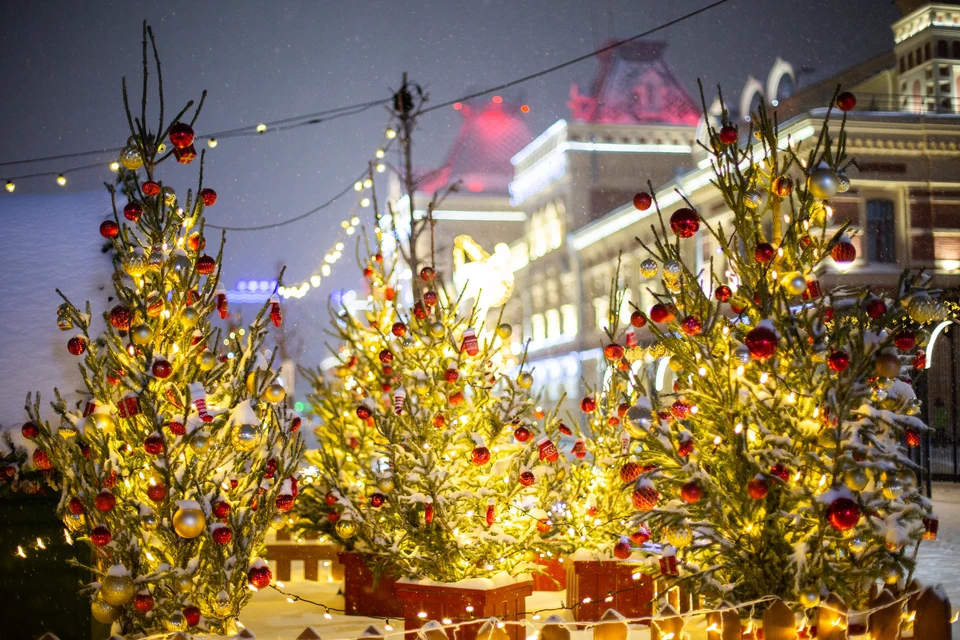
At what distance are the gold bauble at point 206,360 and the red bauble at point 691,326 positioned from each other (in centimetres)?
291

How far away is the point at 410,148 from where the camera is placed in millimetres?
15641

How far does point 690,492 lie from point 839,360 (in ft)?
3.56

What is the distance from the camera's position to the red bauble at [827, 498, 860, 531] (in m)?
5.07

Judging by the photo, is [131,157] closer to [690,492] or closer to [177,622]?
[177,622]

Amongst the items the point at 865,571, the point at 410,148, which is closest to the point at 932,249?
the point at 410,148

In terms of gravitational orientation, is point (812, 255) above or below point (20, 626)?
above

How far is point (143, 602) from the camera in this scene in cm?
577

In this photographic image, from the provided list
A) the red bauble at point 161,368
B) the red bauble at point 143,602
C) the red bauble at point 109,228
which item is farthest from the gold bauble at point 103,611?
the red bauble at point 109,228

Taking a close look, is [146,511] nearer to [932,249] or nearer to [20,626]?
[20,626]

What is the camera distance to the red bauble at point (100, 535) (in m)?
5.78

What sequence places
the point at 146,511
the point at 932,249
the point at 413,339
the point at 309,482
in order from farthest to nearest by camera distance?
the point at 932,249 < the point at 309,482 < the point at 413,339 < the point at 146,511

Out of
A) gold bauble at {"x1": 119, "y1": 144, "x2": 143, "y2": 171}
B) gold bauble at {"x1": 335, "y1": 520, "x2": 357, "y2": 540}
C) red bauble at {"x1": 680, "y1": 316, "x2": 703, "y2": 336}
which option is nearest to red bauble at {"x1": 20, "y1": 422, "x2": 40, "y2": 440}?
gold bauble at {"x1": 119, "y1": 144, "x2": 143, "y2": 171}

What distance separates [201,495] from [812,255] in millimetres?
4013

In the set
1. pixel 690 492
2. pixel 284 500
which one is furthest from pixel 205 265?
pixel 690 492
